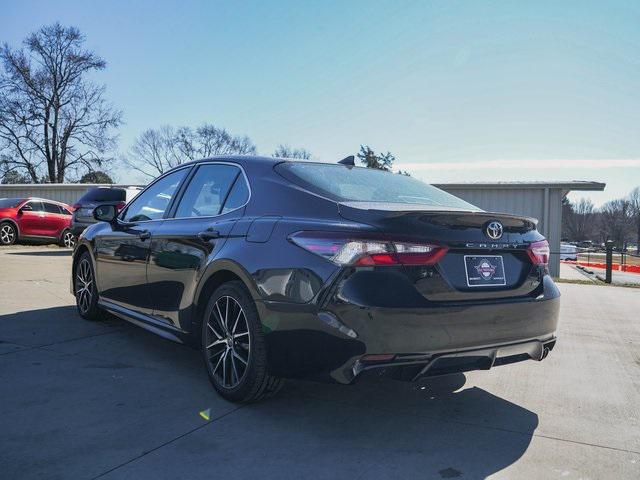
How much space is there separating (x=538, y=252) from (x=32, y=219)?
15875mm

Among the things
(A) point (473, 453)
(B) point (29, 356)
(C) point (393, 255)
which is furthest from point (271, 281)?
(B) point (29, 356)

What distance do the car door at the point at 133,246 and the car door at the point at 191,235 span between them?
17 cm

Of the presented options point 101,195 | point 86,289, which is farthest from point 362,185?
point 101,195

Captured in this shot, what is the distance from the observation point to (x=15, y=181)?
43469 mm

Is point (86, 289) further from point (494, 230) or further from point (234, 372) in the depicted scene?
point (494, 230)

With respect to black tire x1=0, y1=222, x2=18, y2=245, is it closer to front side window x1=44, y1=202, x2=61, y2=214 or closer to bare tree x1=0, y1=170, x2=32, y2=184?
front side window x1=44, y1=202, x2=61, y2=214

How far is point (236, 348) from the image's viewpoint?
10.4ft

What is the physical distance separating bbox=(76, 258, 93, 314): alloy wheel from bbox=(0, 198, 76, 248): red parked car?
36.1 ft

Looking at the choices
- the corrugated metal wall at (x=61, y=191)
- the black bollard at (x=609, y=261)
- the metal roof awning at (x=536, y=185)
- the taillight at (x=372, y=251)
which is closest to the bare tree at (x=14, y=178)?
the corrugated metal wall at (x=61, y=191)

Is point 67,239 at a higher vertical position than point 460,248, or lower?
lower

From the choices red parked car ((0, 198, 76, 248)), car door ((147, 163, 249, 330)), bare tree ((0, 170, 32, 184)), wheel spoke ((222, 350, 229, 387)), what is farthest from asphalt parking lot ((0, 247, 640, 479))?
bare tree ((0, 170, 32, 184))

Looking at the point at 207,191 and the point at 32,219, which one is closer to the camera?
the point at 207,191

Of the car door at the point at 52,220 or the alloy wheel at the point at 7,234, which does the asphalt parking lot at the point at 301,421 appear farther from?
the car door at the point at 52,220

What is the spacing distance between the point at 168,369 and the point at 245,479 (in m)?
1.75
